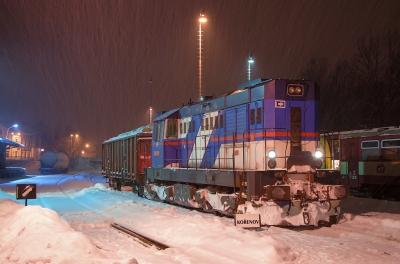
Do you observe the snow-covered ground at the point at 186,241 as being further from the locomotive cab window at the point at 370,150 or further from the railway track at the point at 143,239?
the locomotive cab window at the point at 370,150

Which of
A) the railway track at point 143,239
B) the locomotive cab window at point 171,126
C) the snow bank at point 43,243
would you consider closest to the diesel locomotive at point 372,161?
the locomotive cab window at point 171,126

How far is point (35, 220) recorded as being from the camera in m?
9.05

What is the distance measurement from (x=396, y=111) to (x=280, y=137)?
19.5 meters

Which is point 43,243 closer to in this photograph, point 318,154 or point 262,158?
point 262,158

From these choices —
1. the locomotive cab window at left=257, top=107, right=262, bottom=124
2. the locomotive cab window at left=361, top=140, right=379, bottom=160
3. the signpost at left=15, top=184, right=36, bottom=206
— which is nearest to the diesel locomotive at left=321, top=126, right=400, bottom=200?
the locomotive cab window at left=361, top=140, right=379, bottom=160

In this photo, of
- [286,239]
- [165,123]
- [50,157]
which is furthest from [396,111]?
[50,157]

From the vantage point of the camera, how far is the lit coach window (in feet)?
40.9

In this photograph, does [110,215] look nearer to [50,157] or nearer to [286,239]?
[286,239]

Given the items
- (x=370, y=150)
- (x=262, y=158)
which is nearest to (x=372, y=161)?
(x=370, y=150)

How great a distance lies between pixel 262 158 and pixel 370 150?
34.4 feet

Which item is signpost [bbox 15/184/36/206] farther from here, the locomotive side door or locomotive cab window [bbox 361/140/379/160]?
the locomotive side door

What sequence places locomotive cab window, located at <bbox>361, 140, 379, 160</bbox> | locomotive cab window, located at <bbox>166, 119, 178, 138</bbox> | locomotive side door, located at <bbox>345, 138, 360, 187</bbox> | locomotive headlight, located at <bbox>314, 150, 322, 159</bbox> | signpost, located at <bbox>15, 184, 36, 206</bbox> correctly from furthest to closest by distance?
1. locomotive side door, located at <bbox>345, 138, 360, 187</bbox>
2. locomotive cab window, located at <bbox>361, 140, 379, 160</bbox>
3. locomotive cab window, located at <bbox>166, 119, 178, 138</bbox>
4. locomotive headlight, located at <bbox>314, 150, 322, 159</bbox>
5. signpost, located at <bbox>15, 184, 36, 206</bbox>

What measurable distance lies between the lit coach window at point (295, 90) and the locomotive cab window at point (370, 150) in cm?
925

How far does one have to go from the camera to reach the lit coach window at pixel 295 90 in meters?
12.5
